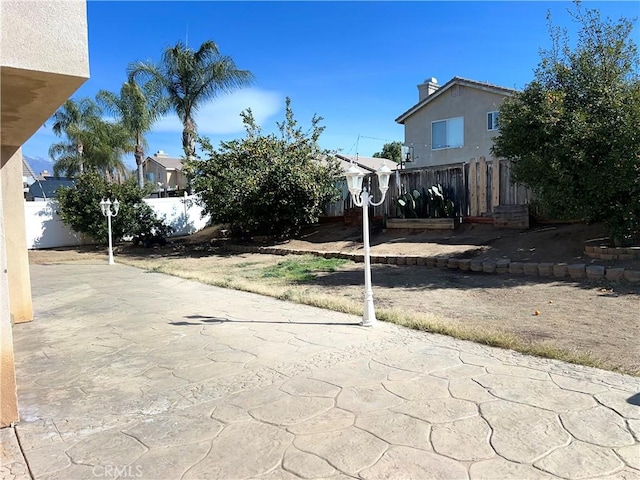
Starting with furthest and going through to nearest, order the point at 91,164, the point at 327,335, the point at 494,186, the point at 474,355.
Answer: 1. the point at 91,164
2. the point at 494,186
3. the point at 327,335
4. the point at 474,355

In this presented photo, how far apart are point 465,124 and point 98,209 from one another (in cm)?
1791

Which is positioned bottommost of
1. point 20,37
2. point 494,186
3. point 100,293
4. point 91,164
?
point 100,293

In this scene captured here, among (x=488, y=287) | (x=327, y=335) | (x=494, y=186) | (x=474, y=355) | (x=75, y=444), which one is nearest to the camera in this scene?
(x=75, y=444)

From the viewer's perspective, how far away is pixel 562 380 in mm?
3553

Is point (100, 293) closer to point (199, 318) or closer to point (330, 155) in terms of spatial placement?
point (199, 318)

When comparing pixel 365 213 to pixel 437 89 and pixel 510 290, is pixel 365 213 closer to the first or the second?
pixel 510 290

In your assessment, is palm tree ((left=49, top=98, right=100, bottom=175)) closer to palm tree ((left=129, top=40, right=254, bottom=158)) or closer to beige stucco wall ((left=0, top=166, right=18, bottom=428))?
palm tree ((left=129, top=40, right=254, bottom=158))

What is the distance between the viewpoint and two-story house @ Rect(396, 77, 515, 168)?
810 inches

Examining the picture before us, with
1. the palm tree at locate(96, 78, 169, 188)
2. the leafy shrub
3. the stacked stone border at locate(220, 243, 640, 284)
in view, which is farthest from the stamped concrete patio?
the palm tree at locate(96, 78, 169, 188)

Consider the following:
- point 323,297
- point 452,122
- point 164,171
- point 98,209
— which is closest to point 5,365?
point 323,297

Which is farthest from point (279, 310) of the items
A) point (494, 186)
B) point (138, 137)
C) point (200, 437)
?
point (138, 137)

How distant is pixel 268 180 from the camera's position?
49.1 feet

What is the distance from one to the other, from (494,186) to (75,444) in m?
11.4

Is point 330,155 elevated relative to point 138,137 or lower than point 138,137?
lower
